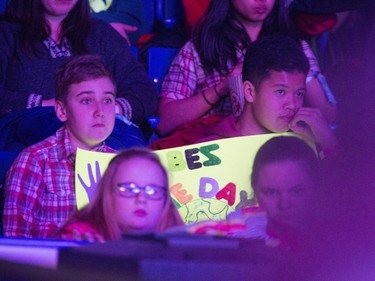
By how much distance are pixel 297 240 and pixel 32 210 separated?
0.62 metres

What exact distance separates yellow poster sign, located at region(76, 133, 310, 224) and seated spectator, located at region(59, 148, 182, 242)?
0.37ft

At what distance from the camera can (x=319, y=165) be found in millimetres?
1091

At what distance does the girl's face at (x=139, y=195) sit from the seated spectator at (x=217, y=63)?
2.38ft

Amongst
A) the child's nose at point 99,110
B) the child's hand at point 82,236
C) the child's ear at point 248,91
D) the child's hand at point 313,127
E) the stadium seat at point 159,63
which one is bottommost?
the child's hand at point 82,236

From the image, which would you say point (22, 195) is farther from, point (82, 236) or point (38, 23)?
point (38, 23)

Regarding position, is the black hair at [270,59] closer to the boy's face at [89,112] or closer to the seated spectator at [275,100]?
the seated spectator at [275,100]

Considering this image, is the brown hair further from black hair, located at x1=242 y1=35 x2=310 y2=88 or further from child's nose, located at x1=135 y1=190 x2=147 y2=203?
child's nose, located at x1=135 y1=190 x2=147 y2=203

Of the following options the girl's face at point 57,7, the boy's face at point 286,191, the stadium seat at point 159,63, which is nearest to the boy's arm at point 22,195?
the boy's face at point 286,191

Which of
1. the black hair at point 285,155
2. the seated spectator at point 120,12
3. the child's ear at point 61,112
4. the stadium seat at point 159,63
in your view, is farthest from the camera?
the seated spectator at point 120,12

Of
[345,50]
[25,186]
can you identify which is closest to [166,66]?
[345,50]

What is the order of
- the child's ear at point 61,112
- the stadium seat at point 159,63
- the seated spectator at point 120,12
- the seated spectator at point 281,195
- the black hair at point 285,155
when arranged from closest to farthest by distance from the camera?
the seated spectator at point 281,195 < the black hair at point 285,155 < the child's ear at point 61,112 < the stadium seat at point 159,63 < the seated spectator at point 120,12

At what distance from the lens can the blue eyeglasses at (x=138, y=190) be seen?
0.83 meters

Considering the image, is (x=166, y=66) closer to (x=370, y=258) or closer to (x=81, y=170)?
(x=81, y=170)

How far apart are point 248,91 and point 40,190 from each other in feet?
1.34
